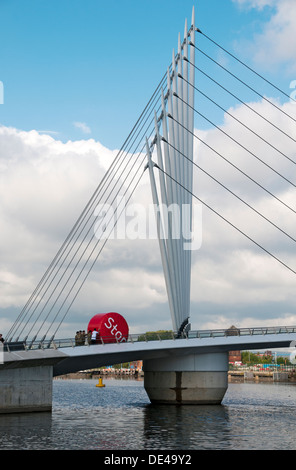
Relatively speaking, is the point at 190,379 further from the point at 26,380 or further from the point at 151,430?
the point at 151,430

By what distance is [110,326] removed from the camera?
1844 inches

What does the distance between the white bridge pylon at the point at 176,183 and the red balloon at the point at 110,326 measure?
5039 millimetres

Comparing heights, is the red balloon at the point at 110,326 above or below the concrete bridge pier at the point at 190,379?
above

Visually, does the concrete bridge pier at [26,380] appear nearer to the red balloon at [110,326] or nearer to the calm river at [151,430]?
the calm river at [151,430]

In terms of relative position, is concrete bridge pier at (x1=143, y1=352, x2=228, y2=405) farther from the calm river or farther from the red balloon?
the red balloon

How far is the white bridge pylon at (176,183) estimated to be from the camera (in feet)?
167

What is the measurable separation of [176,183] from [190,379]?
16.1m

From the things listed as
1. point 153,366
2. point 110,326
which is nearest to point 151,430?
point 110,326

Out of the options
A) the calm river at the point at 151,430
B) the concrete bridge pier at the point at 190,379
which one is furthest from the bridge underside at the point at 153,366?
the calm river at the point at 151,430

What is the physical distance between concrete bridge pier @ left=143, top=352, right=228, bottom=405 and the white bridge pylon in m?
2.76

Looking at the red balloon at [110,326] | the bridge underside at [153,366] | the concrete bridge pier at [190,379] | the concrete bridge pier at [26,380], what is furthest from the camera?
the concrete bridge pier at [190,379]

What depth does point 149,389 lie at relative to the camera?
51.3 meters
